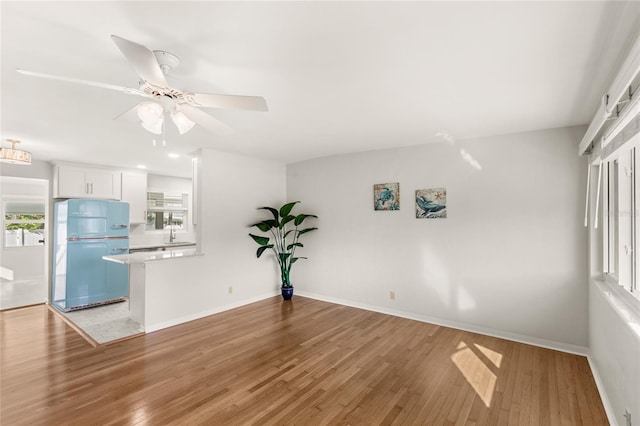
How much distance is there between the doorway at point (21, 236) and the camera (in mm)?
6379

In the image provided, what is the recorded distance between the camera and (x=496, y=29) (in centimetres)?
157

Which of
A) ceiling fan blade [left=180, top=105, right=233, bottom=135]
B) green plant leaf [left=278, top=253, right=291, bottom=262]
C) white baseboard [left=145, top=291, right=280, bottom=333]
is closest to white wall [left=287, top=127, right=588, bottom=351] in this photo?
green plant leaf [left=278, top=253, right=291, bottom=262]

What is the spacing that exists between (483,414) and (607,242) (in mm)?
1855

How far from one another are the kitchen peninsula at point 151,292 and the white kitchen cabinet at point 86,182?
6.92 feet

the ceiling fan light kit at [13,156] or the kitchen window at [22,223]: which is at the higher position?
the ceiling fan light kit at [13,156]

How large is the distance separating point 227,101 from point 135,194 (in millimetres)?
5163

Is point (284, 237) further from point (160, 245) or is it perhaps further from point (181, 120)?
point (181, 120)

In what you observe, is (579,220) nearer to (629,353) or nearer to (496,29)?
(629,353)

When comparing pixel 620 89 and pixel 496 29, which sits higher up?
pixel 496 29

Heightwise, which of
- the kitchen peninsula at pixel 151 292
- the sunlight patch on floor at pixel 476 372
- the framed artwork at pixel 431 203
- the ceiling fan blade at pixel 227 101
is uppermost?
the ceiling fan blade at pixel 227 101

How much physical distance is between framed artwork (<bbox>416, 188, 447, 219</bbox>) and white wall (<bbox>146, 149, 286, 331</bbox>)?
8.65 feet

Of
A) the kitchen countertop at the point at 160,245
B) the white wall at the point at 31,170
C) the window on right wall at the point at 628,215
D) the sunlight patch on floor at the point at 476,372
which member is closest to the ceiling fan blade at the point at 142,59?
the window on right wall at the point at 628,215

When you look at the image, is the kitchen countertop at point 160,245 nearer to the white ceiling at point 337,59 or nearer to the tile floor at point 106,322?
the tile floor at point 106,322

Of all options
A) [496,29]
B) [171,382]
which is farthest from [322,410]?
[496,29]
